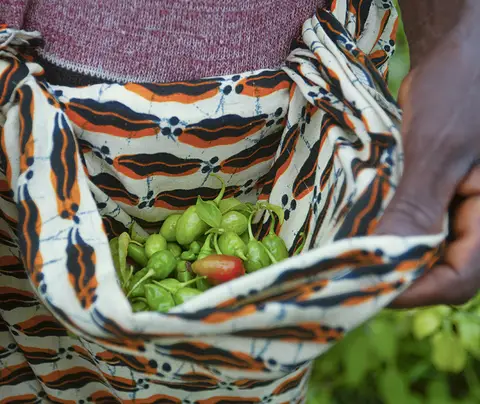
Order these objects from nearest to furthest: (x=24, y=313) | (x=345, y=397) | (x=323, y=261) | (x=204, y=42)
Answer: (x=323, y=261), (x=204, y=42), (x=24, y=313), (x=345, y=397)

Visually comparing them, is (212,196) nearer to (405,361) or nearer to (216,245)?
(216,245)

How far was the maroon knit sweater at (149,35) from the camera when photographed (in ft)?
1.80

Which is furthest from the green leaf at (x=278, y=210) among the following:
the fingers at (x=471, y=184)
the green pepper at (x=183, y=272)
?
the fingers at (x=471, y=184)

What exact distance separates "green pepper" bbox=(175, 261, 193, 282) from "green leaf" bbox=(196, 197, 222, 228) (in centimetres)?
5

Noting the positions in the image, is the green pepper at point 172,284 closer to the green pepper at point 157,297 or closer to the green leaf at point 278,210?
the green pepper at point 157,297

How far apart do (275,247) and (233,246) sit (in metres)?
0.04

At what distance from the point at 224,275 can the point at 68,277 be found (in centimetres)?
15

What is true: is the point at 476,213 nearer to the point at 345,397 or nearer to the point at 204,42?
the point at 204,42

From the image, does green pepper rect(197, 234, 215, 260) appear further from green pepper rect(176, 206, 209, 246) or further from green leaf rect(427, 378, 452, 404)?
green leaf rect(427, 378, 452, 404)

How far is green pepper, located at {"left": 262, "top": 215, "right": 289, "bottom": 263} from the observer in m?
0.60

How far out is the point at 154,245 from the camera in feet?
2.07

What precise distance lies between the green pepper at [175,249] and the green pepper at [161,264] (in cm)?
3

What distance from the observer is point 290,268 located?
43 centimetres

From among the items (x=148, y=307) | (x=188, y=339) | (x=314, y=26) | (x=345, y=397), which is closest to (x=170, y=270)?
(x=148, y=307)
